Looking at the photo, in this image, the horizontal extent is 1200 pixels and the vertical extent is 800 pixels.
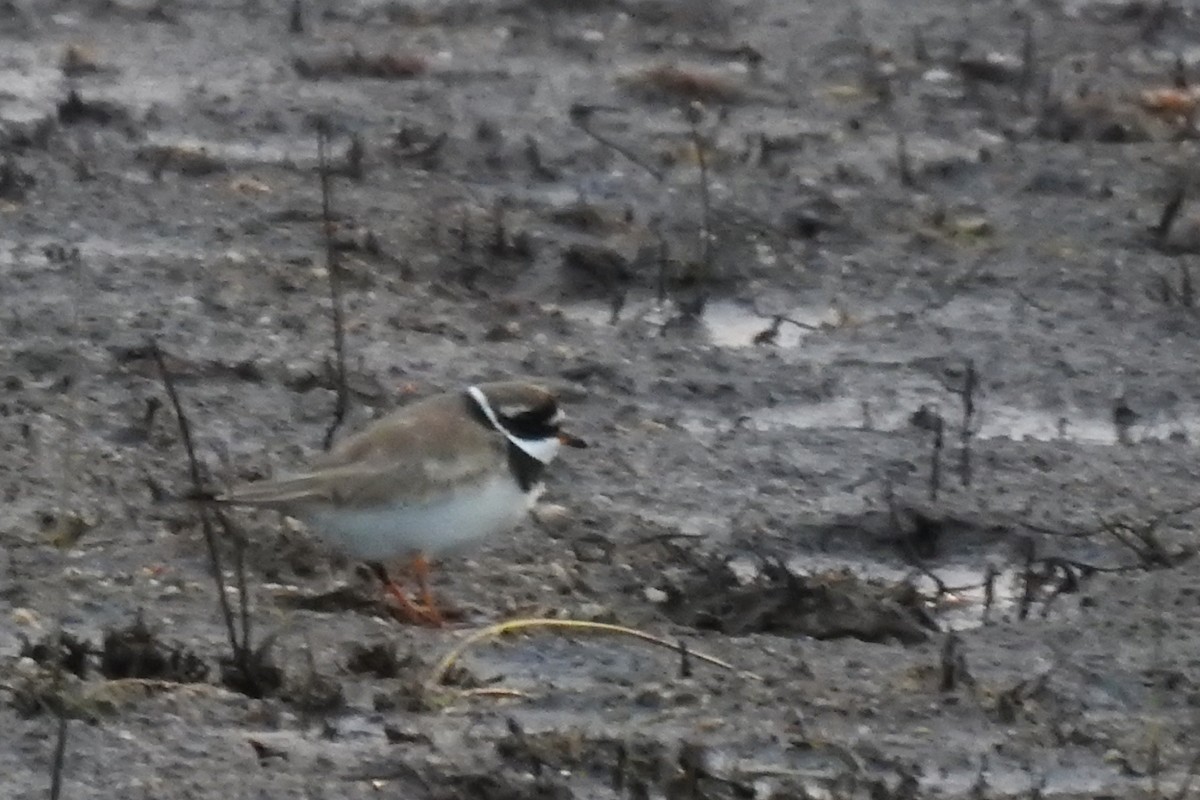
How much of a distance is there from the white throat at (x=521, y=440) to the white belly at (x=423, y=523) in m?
0.17

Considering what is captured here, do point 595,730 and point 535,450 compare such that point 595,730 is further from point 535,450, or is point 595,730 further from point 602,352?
point 602,352

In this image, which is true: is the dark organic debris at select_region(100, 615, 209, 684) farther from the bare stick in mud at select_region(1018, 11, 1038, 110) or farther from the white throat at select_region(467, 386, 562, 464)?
the bare stick in mud at select_region(1018, 11, 1038, 110)

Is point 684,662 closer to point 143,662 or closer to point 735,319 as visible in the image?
point 143,662

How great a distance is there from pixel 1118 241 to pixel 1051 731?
4985 millimetres

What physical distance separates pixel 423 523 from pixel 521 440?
454 mm

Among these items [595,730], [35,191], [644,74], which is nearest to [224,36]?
[644,74]

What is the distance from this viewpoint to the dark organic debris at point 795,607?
6.88 m

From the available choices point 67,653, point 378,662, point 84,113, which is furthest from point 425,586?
point 84,113

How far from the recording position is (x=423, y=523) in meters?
6.98

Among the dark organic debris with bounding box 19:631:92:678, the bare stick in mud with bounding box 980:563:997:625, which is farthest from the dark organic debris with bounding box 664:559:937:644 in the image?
the dark organic debris with bounding box 19:631:92:678

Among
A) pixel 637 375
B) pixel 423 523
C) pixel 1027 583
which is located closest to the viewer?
pixel 423 523

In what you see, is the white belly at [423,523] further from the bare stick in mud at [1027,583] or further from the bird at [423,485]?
the bare stick in mud at [1027,583]

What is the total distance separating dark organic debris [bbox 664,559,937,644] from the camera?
22.6 feet

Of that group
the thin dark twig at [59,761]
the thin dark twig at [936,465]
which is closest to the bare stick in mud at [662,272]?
the thin dark twig at [936,465]
